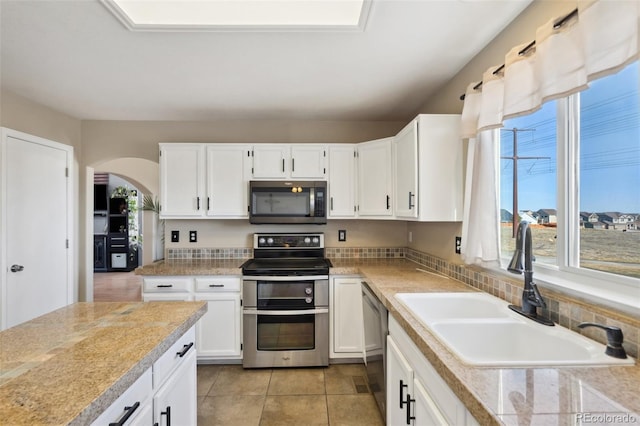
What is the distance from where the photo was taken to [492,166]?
1.68 m

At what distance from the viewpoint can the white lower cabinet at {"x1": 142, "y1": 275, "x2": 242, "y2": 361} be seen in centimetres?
267

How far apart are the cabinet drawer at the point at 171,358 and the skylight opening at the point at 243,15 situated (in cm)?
164

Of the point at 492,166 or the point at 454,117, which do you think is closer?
the point at 492,166

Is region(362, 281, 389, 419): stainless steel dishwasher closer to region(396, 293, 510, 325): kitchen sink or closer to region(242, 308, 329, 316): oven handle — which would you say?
region(396, 293, 510, 325): kitchen sink

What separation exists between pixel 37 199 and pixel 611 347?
3991mm

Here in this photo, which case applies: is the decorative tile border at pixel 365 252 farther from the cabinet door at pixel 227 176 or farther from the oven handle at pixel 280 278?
the cabinet door at pixel 227 176

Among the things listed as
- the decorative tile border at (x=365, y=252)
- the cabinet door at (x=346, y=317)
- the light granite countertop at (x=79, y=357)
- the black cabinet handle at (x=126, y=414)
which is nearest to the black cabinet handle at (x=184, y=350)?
the light granite countertop at (x=79, y=357)

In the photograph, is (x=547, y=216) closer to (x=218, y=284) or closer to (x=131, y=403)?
(x=131, y=403)

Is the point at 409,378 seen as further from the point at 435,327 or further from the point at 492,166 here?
the point at 492,166

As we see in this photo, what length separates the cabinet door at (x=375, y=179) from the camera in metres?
2.71

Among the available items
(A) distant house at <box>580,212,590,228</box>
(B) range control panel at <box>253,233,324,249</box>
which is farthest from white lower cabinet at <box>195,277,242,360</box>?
(A) distant house at <box>580,212,590,228</box>

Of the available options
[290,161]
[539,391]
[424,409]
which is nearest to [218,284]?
[290,161]

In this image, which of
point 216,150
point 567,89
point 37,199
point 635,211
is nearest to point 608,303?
point 635,211

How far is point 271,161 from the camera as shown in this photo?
9.63 feet
